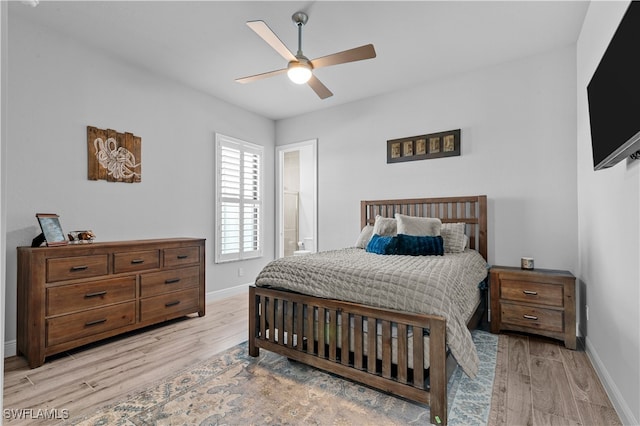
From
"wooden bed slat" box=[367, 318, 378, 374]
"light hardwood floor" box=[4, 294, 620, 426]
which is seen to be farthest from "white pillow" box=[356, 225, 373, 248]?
"wooden bed slat" box=[367, 318, 378, 374]

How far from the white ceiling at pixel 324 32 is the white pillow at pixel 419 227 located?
67.8 inches

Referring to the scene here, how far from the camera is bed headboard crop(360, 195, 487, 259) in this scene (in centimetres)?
347

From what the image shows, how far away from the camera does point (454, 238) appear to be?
10.9 ft

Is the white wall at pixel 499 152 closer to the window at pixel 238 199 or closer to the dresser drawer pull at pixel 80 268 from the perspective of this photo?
the window at pixel 238 199

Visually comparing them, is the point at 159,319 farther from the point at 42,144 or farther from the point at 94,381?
the point at 42,144

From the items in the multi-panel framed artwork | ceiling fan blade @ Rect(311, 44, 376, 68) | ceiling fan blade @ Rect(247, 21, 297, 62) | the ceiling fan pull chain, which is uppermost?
the ceiling fan pull chain

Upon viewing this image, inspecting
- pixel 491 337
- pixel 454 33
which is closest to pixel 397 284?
pixel 491 337

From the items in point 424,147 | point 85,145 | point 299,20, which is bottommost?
point 85,145

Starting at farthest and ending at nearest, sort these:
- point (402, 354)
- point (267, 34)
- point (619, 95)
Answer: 1. point (267, 34)
2. point (402, 354)
3. point (619, 95)

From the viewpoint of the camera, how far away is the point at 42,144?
9.12 feet

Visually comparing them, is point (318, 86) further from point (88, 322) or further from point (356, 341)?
point (88, 322)

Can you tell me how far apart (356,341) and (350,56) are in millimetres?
2071

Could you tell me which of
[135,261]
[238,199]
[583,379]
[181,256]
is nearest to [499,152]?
[583,379]

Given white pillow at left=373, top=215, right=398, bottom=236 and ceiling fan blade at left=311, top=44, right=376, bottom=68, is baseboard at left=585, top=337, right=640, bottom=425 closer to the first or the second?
white pillow at left=373, top=215, right=398, bottom=236
